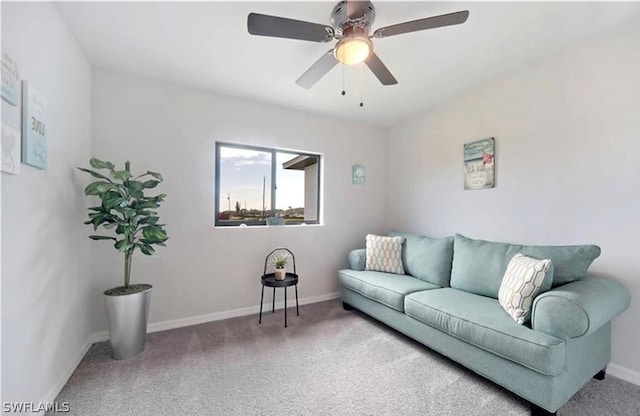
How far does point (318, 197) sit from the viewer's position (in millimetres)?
3688

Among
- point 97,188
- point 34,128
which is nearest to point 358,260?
point 97,188

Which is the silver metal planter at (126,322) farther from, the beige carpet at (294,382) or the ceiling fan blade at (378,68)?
the ceiling fan blade at (378,68)

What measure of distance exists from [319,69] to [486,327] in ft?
6.84

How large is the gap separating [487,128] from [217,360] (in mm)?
3275

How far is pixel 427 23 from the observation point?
153 cm

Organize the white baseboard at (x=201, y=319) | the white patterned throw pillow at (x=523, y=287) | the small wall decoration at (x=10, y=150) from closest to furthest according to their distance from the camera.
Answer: the small wall decoration at (x=10, y=150) → the white patterned throw pillow at (x=523, y=287) → the white baseboard at (x=201, y=319)

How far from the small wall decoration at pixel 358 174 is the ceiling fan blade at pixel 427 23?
2253mm

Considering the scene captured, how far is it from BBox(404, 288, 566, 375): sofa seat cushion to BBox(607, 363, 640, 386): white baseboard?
0.86m

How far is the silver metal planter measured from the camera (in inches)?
81.1

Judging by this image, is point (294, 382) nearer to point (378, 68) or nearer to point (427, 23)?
point (378, 68)

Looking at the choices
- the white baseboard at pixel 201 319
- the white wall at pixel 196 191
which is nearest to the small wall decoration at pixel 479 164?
the white wall at pixel 196 191

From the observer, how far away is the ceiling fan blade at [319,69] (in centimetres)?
184

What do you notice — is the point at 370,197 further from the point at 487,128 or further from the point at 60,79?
the point at 60,79

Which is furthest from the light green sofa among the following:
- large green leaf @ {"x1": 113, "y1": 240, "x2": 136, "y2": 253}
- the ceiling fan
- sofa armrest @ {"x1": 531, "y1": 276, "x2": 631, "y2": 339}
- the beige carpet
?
large green leaf @ {"x1": 113, "y1": 240, "x2": 136, "y2": 253}
